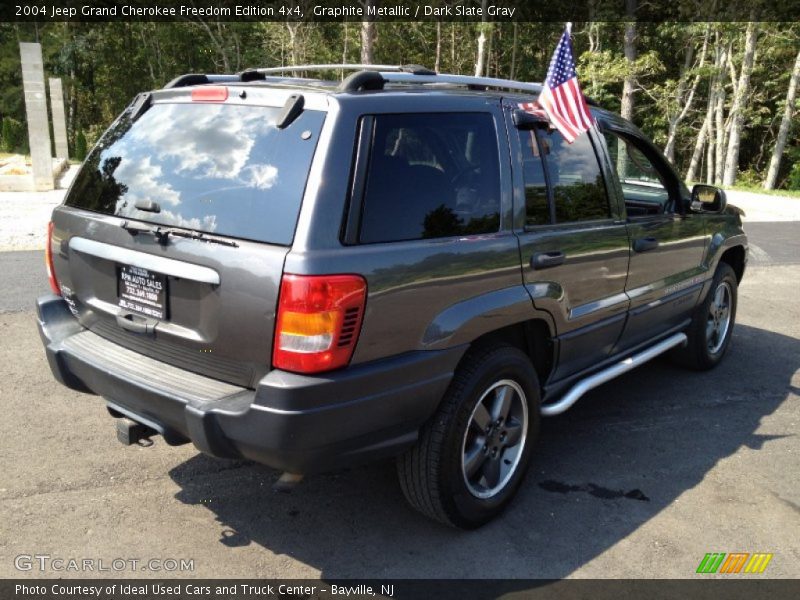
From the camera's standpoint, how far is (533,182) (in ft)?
11.3

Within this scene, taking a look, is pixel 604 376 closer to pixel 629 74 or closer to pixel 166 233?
pixel 166 233

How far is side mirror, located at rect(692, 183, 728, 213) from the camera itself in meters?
4.74

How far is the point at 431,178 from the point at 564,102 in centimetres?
111

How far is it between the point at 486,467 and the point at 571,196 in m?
1.46

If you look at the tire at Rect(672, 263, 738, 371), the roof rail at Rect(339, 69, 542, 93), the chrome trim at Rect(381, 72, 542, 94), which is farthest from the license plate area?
the tire at Rect(672, 263, 738, 371)

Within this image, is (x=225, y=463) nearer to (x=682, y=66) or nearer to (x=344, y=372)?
(x=344, y=372)

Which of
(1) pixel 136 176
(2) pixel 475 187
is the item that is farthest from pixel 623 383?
(1) pixel 136 176

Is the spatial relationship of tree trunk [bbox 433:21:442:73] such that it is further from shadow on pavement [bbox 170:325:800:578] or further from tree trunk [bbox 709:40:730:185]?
shadow on pavement [bbox 170:325:800:578]

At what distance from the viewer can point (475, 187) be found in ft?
10.3

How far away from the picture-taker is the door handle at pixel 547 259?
10.9ft

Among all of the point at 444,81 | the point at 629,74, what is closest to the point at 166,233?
the point at 444,81

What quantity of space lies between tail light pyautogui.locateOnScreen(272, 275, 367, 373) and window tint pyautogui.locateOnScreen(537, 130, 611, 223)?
147 centimetres

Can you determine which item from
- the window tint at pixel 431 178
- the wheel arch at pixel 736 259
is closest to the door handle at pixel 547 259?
the window tint at pixel 431 178

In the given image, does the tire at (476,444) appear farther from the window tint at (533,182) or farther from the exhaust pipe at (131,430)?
the exhaust pipe at (131,430)
